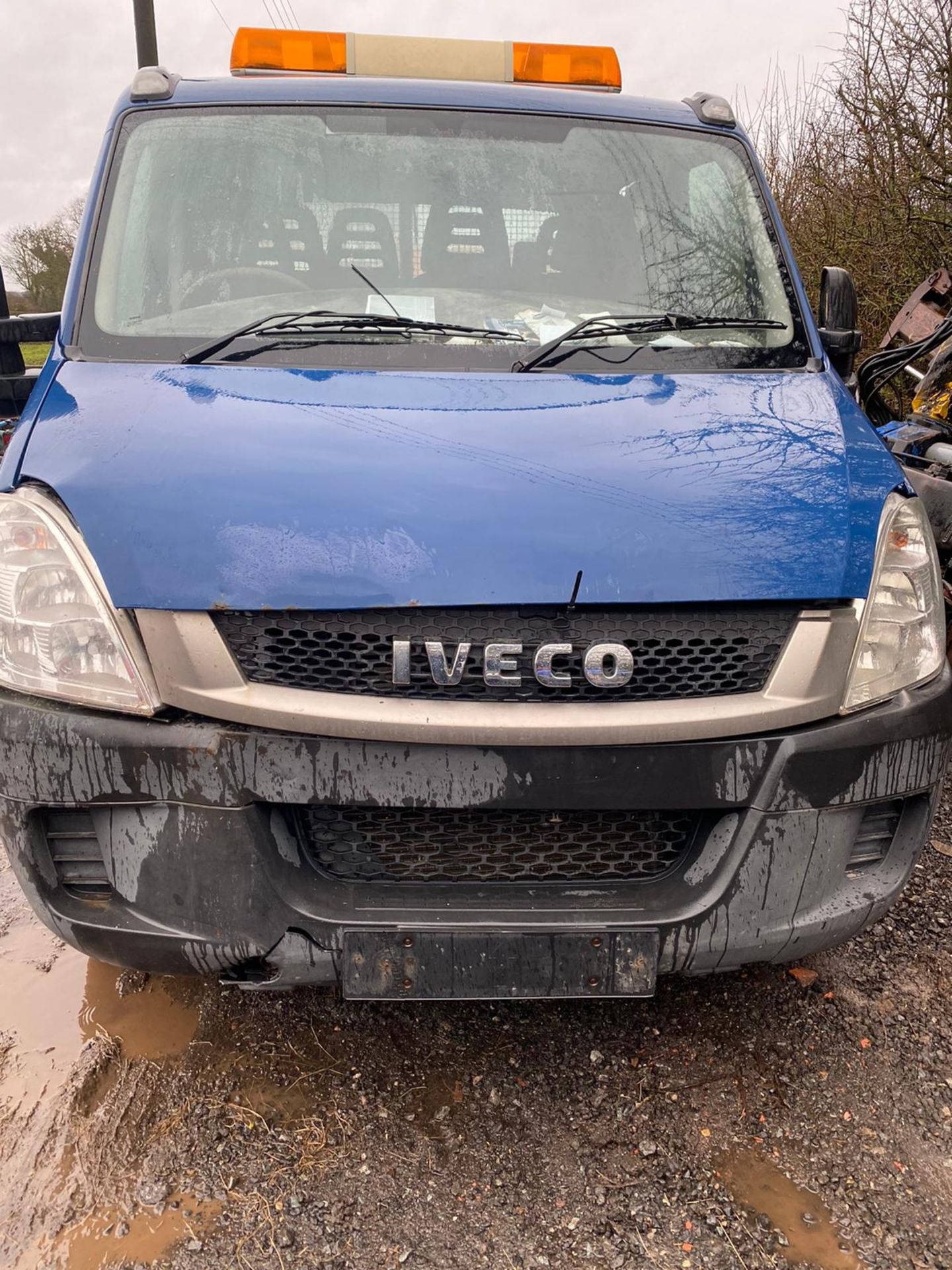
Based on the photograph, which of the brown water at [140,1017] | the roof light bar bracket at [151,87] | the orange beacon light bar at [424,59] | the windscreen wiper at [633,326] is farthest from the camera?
the orange beacon light bar at [424,59]

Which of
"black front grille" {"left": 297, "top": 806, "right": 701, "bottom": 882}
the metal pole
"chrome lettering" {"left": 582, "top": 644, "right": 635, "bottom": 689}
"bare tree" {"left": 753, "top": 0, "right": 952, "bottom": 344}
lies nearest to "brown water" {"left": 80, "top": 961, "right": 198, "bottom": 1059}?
"black front grille" {"left": 297, "top": 806, "right": 701, "bottom": 882}

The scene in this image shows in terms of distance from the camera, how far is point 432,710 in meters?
1.89

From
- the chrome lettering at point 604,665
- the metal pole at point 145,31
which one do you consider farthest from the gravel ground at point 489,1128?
the metal pole at point 145,31

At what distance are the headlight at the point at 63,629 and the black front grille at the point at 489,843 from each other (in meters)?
0.45

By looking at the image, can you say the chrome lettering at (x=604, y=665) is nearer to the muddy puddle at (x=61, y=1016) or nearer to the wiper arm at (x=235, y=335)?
the wiper arm at (x=235, y=335)

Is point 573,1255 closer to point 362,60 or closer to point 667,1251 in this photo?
point 667,1251

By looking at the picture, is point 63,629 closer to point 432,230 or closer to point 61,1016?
point 61,1016

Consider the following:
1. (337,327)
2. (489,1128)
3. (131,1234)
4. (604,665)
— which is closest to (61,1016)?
(131,1234)

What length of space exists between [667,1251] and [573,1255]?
18 centimetres

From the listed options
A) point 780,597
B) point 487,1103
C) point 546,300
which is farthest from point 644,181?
point 487,1103

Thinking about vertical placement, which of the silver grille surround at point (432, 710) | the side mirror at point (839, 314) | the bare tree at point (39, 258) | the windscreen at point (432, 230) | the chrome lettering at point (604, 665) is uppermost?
the windscreen at point (432, 230)

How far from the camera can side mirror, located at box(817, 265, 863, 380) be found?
314 cm

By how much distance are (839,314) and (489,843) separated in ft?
7.20

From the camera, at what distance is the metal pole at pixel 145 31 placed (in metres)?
15.3
